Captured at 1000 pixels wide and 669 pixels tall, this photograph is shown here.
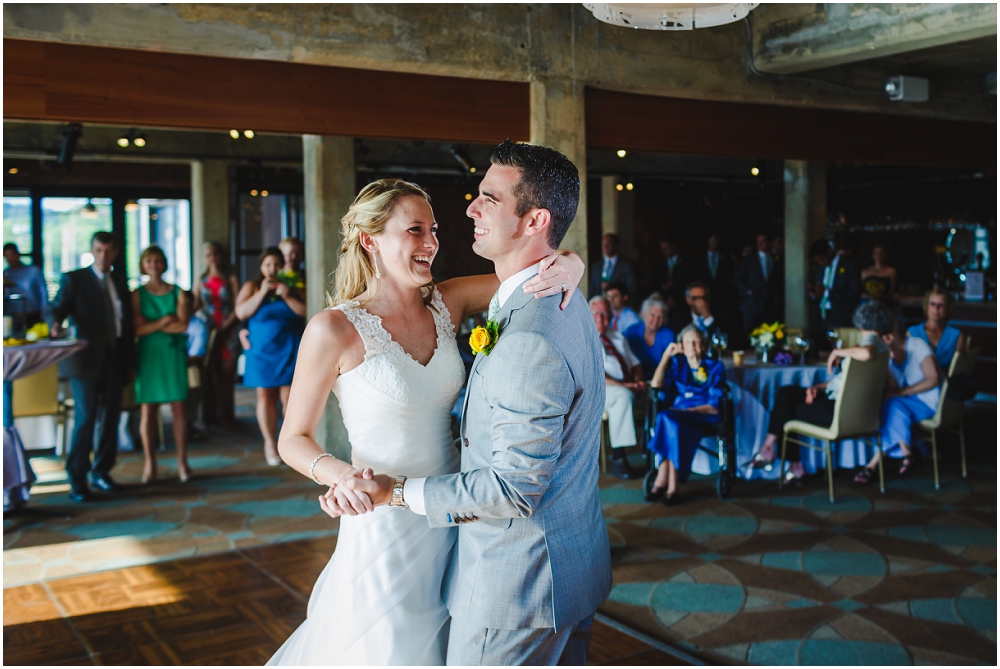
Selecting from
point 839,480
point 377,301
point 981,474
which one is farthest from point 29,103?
point 981,474

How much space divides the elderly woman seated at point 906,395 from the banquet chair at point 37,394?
18.8 feet

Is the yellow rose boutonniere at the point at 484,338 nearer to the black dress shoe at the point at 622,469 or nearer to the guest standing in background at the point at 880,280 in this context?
the black dress shoe at the point at 622,469

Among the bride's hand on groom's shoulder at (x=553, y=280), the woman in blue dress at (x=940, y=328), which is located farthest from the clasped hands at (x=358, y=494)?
the woman in blue dress at (x=940, y=328)

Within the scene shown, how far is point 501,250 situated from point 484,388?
31cm

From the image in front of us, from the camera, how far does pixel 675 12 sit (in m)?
2.95

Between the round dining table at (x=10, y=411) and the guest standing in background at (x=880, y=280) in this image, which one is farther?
the guest standing in background at (x=880, y=280)

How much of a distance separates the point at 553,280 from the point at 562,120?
4280 millimetres

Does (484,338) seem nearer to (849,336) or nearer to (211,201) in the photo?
(849,336)

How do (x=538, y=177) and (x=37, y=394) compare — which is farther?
(x=37, y=394)

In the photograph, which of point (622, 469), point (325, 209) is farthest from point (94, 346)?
point (622, 469)

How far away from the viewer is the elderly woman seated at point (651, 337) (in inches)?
261

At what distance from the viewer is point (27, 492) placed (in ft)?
18.2

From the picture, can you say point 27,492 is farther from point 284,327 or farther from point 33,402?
point 284,327

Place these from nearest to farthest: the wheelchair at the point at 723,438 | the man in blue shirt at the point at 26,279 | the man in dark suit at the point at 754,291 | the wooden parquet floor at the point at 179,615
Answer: the wooden parquet floor at the point at 179,615 < the wheelchair at the point at 723,438 < the man in blue shirt at the point at 26,279 < the man in dark suit at the point at 754,291
